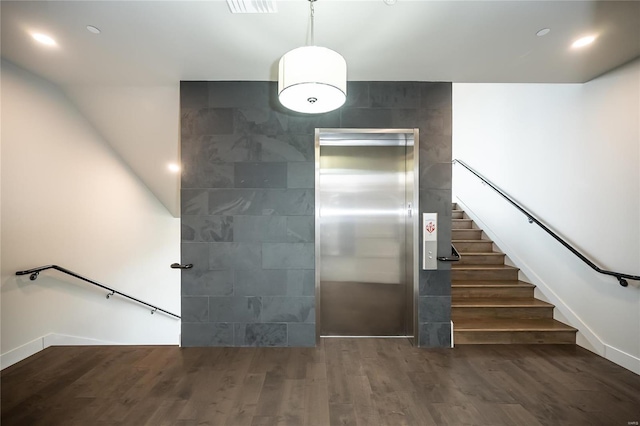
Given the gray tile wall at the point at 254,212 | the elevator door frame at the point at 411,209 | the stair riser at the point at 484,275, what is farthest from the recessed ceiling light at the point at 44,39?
the stair riser at the point at 484,275

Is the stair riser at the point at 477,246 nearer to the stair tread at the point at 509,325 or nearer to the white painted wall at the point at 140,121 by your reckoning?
the stair tread at the point at 509,325

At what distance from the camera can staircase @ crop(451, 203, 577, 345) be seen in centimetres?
317

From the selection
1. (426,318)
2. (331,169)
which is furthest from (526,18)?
(426,318)

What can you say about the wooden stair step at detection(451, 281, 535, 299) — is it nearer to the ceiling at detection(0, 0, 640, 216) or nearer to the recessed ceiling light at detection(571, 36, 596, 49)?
the ceiling at detection(0, 0, 640, 216)

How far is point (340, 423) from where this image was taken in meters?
1.97

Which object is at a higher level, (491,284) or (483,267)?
(483,267)

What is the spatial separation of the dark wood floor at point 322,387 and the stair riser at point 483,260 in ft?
4.74

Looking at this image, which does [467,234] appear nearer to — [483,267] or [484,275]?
[483,267]

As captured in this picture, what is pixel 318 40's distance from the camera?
7.68 feet

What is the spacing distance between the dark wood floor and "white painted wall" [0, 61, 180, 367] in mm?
688

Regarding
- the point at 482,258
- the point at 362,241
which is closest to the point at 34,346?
the point at 362,241

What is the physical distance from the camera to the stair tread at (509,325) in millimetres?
3191

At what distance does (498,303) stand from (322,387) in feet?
8.30

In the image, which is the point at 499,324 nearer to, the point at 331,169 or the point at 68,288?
the point at 331,169
